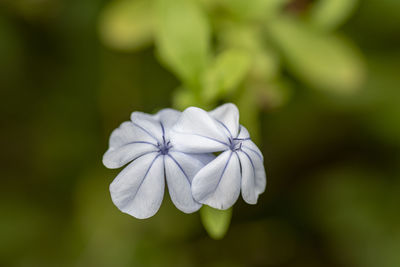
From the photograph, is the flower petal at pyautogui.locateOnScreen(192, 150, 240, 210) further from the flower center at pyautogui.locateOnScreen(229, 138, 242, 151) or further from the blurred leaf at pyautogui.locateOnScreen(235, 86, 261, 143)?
the blurred leaf at pyautogui.locateOnScreen(235, 86, 261, 143)

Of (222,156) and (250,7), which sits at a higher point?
(250,7)

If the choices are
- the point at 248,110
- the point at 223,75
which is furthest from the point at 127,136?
the point at 248,110

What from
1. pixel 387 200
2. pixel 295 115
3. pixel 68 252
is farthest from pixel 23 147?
pixel 387 200

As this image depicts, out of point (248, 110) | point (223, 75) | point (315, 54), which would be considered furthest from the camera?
point (315, 54)

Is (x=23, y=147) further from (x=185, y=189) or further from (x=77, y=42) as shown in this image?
(x=185, y=189)

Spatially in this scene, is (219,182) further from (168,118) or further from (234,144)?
(168,118)
